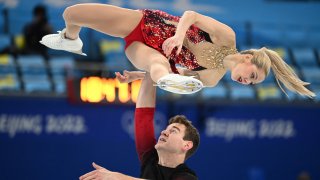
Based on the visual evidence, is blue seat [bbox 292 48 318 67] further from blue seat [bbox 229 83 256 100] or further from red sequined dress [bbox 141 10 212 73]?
red sequined dress [bbox 141 10 212 73]

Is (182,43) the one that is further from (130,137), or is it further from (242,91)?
(242,91)

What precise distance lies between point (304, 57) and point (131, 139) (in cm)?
315

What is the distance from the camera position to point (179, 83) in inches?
179

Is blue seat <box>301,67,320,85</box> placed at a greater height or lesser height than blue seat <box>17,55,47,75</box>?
lesser

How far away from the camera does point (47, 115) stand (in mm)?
8242

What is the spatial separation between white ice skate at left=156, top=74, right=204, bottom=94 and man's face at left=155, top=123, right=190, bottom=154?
0.50m

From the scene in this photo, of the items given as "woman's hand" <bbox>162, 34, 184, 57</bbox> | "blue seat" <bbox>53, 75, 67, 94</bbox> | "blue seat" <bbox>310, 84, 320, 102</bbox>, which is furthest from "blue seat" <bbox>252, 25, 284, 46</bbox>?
"woman's hand" <bbox>162, 34, 184, 57</bbox>

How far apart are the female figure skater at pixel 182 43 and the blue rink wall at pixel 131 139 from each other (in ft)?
9.67

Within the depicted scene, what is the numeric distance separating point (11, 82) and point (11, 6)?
2.08 m

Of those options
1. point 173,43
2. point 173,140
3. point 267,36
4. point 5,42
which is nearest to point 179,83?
point 173,43

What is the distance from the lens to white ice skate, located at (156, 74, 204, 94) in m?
4.55

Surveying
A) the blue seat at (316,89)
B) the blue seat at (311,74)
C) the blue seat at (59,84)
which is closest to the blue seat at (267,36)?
the blue seat at (311,74)

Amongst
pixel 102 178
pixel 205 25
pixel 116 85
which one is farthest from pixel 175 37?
pixel 116 85

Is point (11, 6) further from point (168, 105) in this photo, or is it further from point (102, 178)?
point (102, 178)
